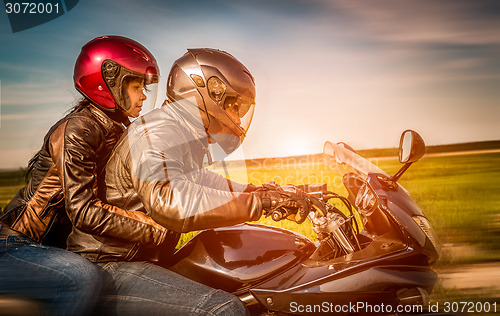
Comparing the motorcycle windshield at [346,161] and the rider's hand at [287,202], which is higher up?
the motorcycle windshield at [346,161]

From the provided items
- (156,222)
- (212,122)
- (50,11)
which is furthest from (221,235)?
(50,11)

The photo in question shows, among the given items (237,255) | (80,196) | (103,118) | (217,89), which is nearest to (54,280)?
(80,196)

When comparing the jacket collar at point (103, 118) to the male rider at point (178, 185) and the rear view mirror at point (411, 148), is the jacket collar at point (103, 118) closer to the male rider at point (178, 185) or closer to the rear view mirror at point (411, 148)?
the male rider at point (178, 185)

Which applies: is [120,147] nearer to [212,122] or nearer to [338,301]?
[212,122]

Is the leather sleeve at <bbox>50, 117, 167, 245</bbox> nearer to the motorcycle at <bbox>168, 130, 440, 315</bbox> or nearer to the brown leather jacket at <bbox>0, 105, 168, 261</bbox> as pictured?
the brown leather jacket at <bbox>0, 105, 168, 261</bbox>

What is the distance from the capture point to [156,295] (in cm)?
216

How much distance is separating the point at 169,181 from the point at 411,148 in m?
1.16

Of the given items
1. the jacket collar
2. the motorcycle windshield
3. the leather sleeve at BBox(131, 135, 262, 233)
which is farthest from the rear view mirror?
the jacket collar

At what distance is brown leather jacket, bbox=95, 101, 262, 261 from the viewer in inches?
80.5

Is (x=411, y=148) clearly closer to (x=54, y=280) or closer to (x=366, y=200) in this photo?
(x=366, y=200)

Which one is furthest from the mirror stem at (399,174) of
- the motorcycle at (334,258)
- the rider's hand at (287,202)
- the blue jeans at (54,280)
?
the blue jeans at (54,280)

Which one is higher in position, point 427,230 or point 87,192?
Result: point 87,192

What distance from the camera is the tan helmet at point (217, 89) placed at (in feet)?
7.93

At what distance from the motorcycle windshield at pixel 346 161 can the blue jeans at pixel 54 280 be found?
4.63ft
